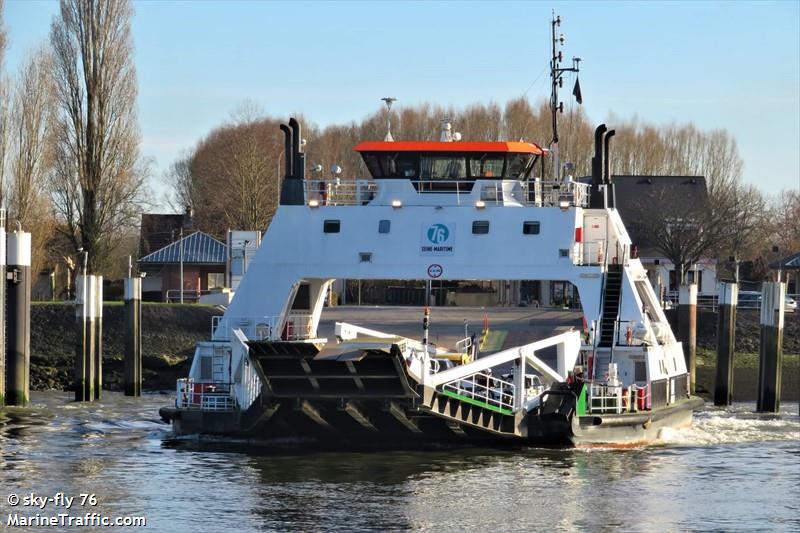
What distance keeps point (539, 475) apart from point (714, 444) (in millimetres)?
7215

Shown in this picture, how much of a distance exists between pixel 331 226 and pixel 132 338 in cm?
1324

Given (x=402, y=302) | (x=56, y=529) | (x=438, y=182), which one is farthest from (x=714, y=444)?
(x=402, y=302)

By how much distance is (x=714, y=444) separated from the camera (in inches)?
1303

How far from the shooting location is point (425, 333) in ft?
97.2

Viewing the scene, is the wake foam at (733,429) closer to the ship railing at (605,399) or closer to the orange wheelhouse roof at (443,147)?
the ship railing at (605,399)

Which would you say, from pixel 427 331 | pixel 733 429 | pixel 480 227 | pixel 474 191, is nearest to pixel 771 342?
pixel 733 429

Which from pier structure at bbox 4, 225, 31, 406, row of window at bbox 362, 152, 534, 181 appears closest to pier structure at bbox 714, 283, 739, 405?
row of window at bbox 362, 152, 534, 181

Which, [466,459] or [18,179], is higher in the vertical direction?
[18,179]

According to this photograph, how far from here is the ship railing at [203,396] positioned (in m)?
30.4

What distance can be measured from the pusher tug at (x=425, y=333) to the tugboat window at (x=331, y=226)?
0.11ft

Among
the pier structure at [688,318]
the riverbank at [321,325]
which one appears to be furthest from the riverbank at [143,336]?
the pier structure at [688,318]

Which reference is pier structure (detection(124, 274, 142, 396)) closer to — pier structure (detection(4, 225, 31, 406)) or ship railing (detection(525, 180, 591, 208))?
pier structure (detection(4, 225, 31, 406))

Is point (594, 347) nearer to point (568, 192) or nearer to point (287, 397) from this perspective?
point (568, 192)

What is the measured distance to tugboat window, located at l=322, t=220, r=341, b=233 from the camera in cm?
3312
